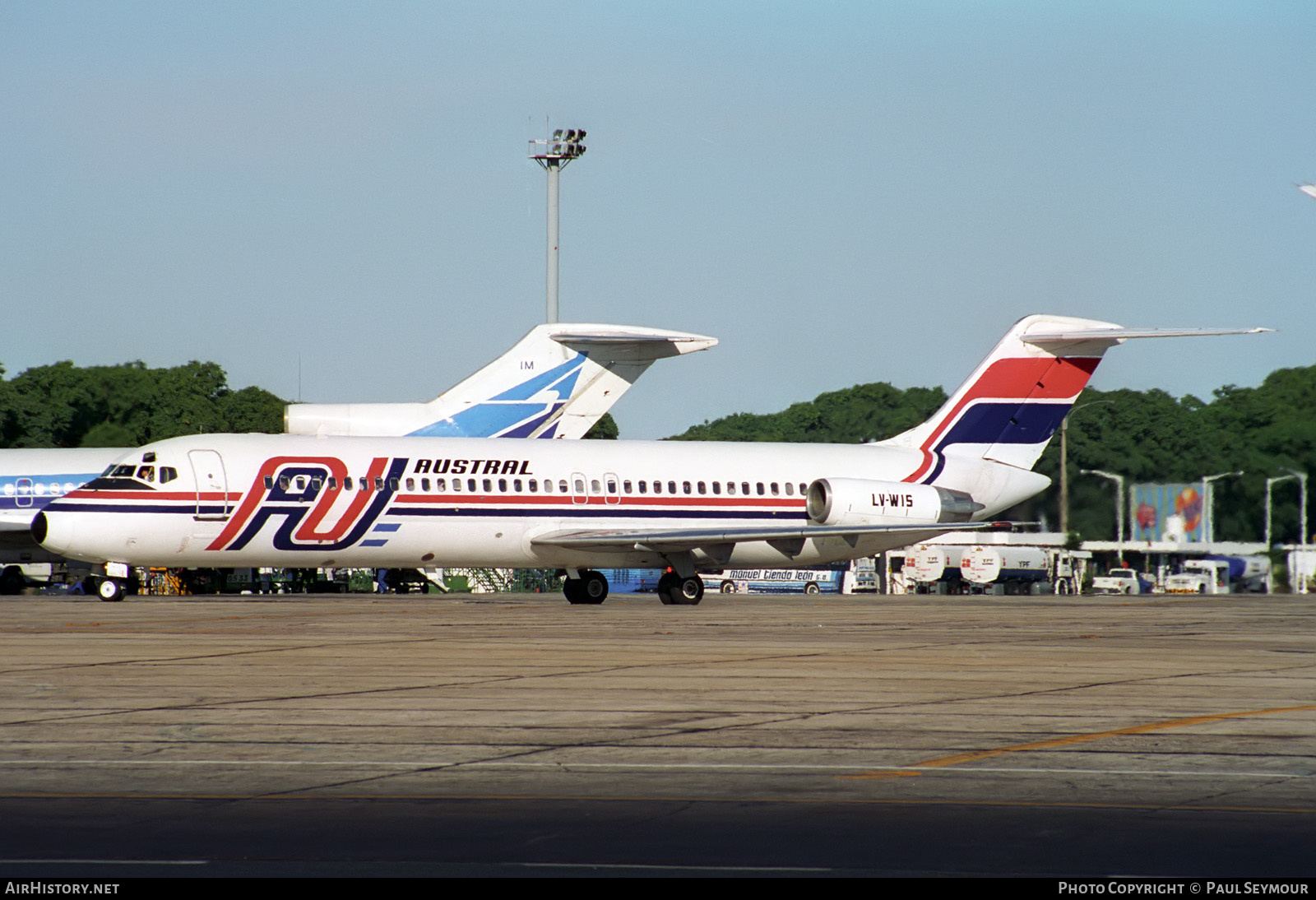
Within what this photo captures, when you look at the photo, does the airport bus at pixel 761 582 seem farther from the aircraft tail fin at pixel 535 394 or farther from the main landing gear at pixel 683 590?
the main landing gear at pixel 683 590

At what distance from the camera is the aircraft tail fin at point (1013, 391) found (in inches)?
1583

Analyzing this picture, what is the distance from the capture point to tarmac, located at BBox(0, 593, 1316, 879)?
27.4ft

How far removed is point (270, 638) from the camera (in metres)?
22.9

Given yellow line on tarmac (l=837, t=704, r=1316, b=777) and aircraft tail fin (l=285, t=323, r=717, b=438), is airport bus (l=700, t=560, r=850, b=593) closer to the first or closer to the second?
aircraft tail fin (l=285, t=323, r=717, b=438)

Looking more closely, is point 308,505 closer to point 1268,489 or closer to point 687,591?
point 687,591

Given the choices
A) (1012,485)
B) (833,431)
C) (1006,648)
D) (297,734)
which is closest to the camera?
(297,734)

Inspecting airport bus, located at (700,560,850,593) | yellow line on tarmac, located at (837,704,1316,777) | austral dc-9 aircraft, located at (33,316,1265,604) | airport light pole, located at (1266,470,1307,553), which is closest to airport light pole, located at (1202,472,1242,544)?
airport light pole, located at (1266,470,1307,553)

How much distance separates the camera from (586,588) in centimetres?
3641

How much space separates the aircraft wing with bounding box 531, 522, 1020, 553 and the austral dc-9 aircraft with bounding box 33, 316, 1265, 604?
6 centimetres

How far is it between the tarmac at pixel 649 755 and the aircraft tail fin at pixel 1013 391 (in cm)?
1667

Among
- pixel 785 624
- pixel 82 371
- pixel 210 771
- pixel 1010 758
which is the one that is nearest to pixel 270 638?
pixel 785 624

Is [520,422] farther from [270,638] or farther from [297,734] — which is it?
[297,734]

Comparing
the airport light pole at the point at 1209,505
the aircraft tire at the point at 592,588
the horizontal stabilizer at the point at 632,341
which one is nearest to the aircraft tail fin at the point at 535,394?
the horizontal stabilizer at the point at 632,341
